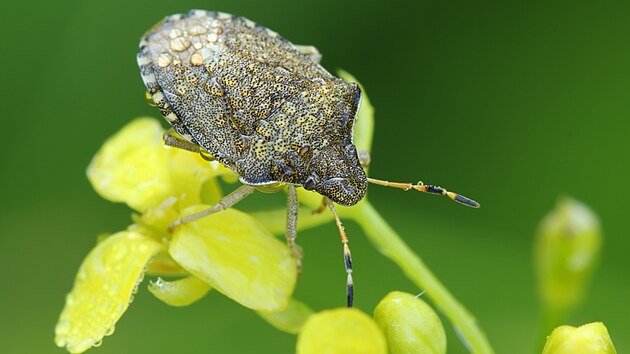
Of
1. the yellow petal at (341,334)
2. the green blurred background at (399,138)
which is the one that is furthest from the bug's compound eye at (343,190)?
the green blurred background at (399,138)

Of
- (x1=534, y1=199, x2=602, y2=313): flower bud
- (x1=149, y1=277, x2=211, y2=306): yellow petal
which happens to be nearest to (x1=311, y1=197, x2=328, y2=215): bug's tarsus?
(x1=149, y1=277, x2=211, y2=306): yellow petal

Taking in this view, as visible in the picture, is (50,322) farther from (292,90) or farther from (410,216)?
(292,90)

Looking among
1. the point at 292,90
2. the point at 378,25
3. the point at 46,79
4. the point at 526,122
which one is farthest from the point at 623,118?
the point at 46,79

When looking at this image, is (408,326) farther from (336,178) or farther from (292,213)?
(292,213)

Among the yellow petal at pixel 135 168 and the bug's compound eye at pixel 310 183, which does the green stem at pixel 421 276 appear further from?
the yellow petal at pixel 135 168

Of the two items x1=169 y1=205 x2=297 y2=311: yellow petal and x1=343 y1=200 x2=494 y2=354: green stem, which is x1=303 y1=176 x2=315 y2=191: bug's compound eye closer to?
x1=169 y1=205 x2=297 y2=311: yellow petal

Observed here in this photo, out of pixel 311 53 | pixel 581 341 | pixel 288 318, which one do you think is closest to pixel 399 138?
pixel 311 53
